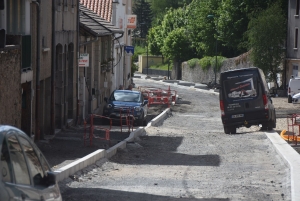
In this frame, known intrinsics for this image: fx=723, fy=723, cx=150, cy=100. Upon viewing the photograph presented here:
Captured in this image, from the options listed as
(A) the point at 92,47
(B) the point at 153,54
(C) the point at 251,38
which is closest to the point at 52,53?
(A) the point at 92,47

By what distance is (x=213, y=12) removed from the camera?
2970 inches

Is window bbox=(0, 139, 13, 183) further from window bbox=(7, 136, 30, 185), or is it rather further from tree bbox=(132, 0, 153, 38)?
tree bbox=(132, 0, 153, 38)

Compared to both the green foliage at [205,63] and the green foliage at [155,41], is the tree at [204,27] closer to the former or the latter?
the green foliage at [205,63]

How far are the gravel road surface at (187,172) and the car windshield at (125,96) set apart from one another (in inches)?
246

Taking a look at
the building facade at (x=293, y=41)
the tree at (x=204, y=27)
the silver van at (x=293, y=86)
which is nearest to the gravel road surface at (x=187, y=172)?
the silver van at (x=293, y=86)

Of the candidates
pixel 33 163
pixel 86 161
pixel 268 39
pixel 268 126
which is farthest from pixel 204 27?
pixel 33 163

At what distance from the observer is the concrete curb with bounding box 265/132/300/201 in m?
11.6

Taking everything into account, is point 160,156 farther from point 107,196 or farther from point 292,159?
point 107,196

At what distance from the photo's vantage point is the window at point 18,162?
593cm

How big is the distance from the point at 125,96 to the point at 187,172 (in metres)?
16.7

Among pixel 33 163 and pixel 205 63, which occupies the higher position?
pixel 205 63

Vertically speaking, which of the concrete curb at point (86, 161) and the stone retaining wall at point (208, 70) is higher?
the stone retaining wall at point (208, 70)

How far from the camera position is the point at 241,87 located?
86.0 ft

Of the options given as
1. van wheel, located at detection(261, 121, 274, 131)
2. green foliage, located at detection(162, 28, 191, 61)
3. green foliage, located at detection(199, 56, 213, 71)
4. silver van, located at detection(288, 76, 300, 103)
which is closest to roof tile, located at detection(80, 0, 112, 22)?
silver van, located at detection(288, 76, 300, 103)
